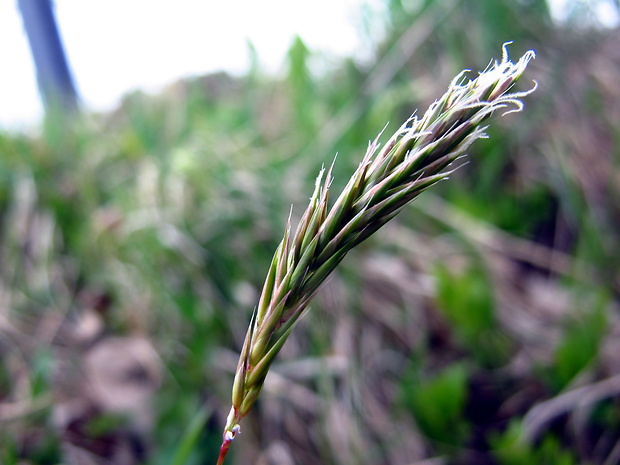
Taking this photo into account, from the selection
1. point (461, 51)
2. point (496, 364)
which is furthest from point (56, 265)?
point (461, 51)

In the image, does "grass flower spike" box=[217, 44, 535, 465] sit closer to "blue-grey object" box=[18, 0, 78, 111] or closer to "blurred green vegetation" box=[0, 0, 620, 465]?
"blurred green vegetation" box=[0, 0, 620, 465]

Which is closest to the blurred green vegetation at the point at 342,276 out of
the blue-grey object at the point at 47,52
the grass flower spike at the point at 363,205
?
the grass flower spike at the point at 363,205

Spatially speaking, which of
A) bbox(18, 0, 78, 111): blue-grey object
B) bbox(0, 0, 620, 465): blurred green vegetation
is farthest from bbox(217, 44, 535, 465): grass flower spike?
bbox(18, 0, 78, 111): blue-grey object

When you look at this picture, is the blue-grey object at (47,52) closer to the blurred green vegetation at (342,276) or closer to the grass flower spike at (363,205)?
the blurred green vegetation at (342,276)

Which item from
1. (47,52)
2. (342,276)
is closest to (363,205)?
(342,276)

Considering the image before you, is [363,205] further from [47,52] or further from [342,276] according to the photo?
[47,52]

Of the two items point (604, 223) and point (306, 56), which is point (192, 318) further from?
point (604, 223)
